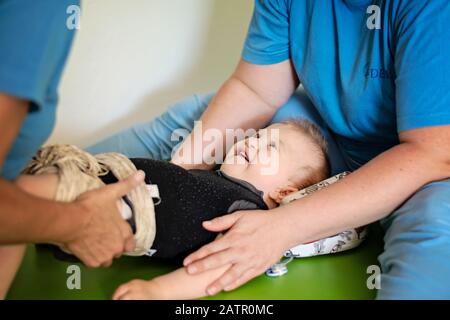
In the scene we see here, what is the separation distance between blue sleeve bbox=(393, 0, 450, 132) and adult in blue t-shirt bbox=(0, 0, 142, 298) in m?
0.54

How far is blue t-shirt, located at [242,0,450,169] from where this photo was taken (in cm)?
97

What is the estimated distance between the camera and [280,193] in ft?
3.88


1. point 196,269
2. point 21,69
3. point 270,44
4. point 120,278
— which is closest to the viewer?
point 21,69

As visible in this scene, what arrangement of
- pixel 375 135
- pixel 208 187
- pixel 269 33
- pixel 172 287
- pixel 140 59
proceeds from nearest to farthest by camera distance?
1. pixel 172 287
2. pixel 208 187
3. pixel 375 135
4. pixel 269 33
5. pixel 140 59

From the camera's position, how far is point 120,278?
3.45 feet

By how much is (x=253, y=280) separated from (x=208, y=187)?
19 cm

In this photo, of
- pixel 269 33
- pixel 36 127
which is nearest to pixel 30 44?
pixel 36 127

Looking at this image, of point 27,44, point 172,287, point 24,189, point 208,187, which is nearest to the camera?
point 27,44

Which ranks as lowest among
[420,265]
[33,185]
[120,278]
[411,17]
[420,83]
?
[120,278]

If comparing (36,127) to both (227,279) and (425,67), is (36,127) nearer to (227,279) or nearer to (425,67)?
(227,279)

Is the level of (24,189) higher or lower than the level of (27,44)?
lower
